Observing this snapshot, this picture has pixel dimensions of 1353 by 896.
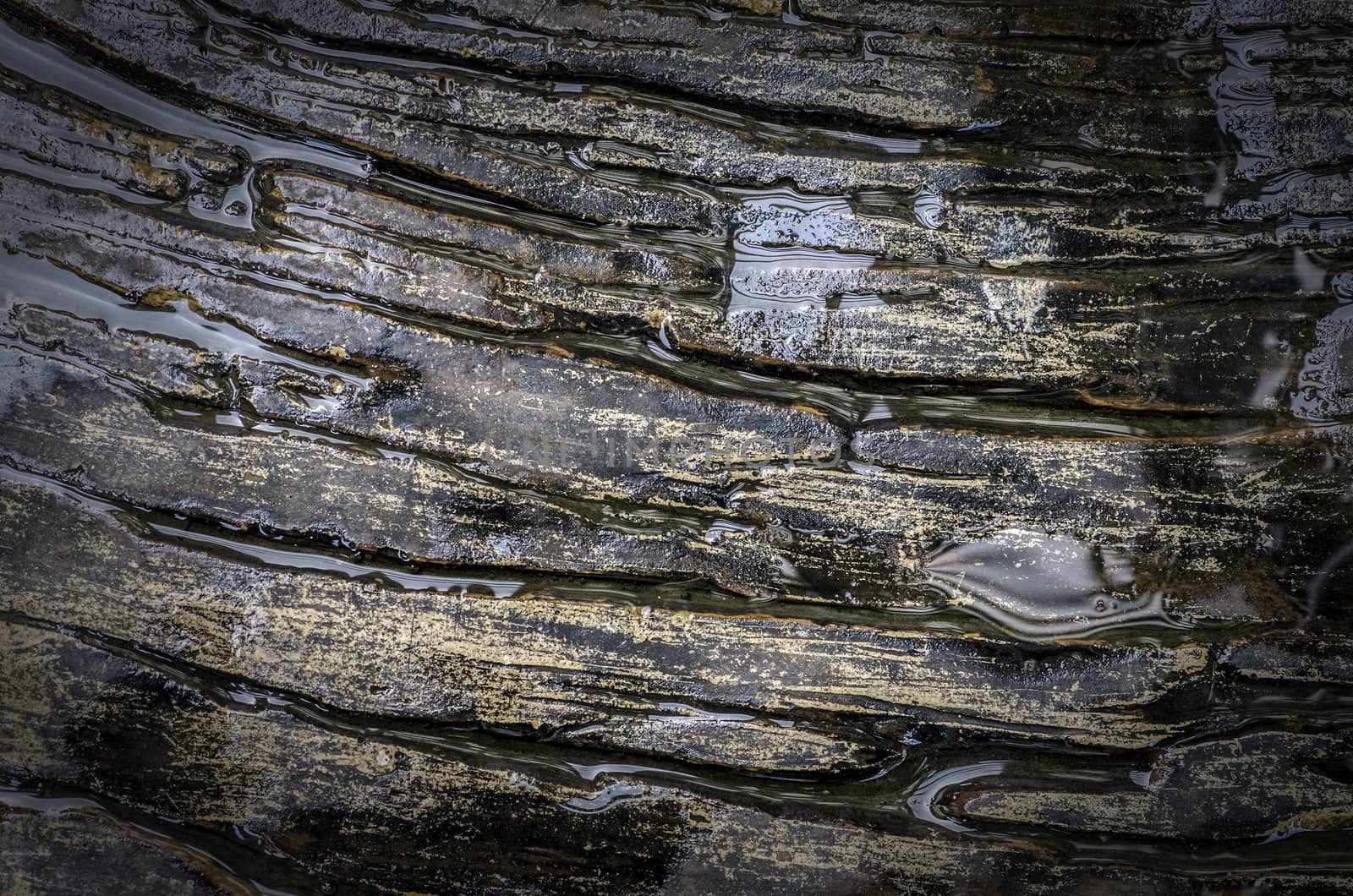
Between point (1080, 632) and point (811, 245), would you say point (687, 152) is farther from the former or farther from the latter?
point (1080, 632)

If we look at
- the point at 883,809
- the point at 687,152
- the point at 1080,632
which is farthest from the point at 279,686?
the point at 1080,632

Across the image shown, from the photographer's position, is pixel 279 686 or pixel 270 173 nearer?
pixel 279 686

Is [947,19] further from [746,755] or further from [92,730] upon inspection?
[92,730]

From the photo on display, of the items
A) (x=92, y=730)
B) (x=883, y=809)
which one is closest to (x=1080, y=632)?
(x=883, y=809)

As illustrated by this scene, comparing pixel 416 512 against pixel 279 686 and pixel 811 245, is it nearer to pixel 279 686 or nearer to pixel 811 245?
pixel 279 686

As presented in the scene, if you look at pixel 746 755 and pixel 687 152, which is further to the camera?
pixel 687 152

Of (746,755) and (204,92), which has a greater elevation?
(204,92)

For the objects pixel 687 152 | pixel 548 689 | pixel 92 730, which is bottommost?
pixel 92 730

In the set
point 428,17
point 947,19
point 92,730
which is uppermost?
point 947,19

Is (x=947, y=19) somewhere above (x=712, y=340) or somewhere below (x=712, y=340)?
above
